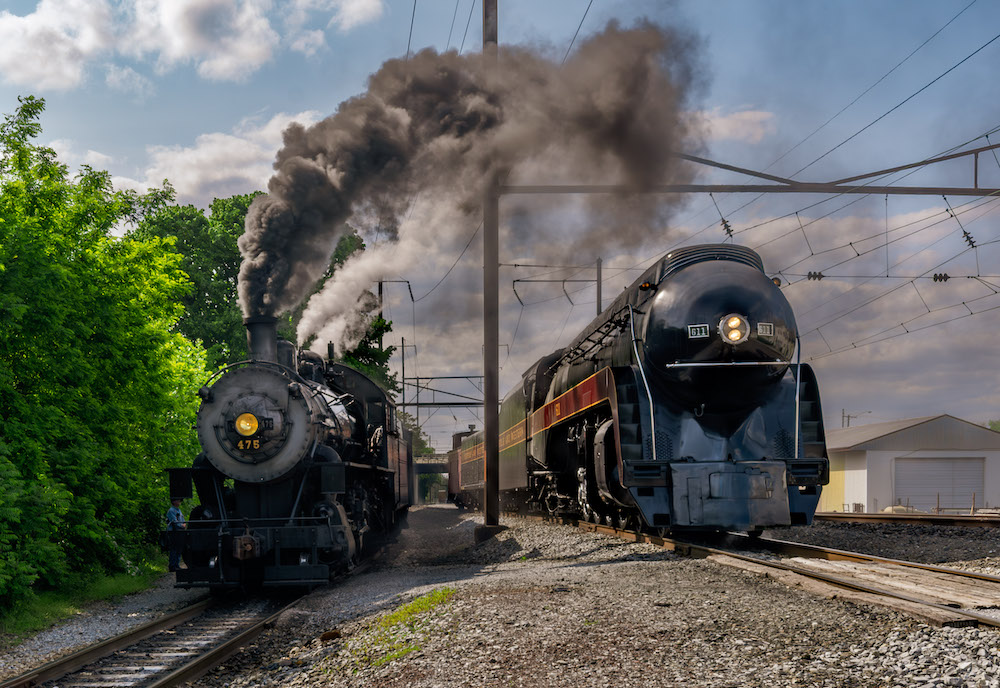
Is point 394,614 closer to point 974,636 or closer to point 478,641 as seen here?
point 478,641

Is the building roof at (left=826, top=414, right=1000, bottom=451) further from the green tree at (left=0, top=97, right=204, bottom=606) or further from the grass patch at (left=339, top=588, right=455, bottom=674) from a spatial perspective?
the grass patch at (left=339, top=588, right=455, bottom=674)

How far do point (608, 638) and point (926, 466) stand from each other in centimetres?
3617

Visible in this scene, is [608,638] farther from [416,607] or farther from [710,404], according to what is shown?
[710,404]

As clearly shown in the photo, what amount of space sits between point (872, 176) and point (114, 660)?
1206cm

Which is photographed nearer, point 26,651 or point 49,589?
point 26,651

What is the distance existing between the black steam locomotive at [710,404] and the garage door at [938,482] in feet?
94.3

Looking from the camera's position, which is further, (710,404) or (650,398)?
(710,404)

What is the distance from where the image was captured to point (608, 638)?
6.22 meters

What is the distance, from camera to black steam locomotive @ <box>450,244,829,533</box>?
1059 centimetres

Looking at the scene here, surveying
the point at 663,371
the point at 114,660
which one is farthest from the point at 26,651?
the point at 663,371

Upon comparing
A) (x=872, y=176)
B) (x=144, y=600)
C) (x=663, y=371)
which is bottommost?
(x=144, y=600)

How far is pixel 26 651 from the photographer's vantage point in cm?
814

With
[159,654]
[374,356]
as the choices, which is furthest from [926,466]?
[159,654]

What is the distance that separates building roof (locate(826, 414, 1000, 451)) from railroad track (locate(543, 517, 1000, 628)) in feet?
93.6
